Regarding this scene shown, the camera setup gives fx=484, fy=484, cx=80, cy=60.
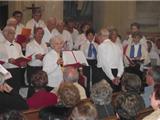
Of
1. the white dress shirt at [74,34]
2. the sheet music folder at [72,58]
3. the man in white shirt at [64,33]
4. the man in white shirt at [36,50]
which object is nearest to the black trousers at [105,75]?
the sheet music folder at [72,58]

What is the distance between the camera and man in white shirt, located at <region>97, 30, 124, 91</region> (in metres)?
8.38

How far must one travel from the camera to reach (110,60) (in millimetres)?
8445

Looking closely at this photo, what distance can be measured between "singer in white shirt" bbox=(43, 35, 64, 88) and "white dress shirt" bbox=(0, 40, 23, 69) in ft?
3.25

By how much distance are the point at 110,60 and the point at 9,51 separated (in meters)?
1.79

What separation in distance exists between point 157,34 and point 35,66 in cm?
598

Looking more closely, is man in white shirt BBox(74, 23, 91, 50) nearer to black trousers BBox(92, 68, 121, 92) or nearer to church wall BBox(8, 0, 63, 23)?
church wall BBox(8, 0, 63, 23)

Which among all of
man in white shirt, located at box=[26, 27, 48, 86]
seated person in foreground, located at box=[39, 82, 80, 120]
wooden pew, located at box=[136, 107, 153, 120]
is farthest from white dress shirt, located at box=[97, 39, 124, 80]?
seated person in foreground, located at box=[39, 82, 80, 120]

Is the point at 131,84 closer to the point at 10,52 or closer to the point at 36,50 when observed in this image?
the point at 10,52

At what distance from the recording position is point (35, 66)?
9.09 meters

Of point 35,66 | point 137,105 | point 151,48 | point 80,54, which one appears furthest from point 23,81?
point 137,105

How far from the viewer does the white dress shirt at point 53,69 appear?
7750 millimetres

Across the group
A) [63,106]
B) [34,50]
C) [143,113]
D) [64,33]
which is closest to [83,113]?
[63,106]

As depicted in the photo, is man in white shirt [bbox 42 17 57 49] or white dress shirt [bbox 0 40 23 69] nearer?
white dress shirt [bbox 0 40 23 69]

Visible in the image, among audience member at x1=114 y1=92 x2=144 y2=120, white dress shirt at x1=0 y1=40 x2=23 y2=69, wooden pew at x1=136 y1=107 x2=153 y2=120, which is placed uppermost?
white dress shirt at x1=0 y1=40 x2=23 y2=69
